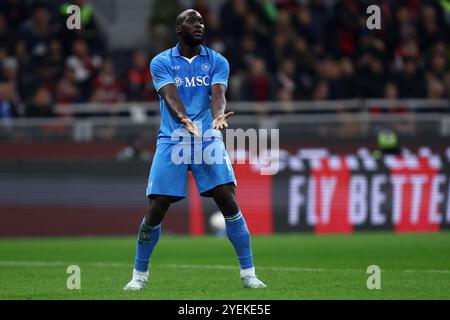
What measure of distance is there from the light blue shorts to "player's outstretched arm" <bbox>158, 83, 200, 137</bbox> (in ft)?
0.89

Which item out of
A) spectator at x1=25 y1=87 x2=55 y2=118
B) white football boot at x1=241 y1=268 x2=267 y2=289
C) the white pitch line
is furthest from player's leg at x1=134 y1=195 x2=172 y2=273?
spectator at x1=25 y1=87 x2=55 y2=118

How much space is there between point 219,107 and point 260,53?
1298 centimetres

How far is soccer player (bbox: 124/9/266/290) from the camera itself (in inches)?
416

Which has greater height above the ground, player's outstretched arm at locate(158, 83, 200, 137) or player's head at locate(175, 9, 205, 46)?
player's head at locate(175, 9, 205, 46)

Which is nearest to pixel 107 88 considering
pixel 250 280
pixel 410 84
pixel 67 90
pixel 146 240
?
pixel 67 90

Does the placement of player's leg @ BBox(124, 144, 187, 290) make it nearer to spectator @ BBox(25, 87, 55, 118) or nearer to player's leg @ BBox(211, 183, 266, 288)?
player's leg @ BBox(211, 183, 266, 288)

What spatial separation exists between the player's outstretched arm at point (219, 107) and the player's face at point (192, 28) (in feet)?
1.53

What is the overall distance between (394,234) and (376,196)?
84 centimetres

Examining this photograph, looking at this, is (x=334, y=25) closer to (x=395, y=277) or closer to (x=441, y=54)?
(x=441, y=54)

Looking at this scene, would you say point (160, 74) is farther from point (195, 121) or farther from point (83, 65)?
point (83, 65)

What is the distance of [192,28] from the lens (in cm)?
1066

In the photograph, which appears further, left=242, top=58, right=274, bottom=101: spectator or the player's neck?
left=242, top=58, right=274, bottom=101: spectator

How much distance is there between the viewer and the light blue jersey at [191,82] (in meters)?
10.7
